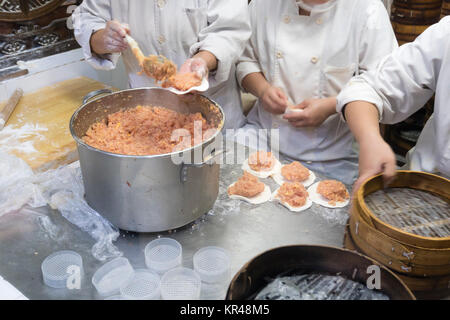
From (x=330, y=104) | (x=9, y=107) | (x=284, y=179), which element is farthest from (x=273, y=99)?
(x=9, y=107)

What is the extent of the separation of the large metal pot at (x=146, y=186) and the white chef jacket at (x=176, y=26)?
0.54m

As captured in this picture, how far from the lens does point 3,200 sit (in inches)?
54.1

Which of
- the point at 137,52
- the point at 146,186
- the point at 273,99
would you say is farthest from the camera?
the point at 273,99

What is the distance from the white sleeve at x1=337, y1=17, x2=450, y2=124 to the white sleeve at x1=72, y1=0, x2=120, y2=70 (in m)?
1.10

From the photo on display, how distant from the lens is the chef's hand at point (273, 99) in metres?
1.87

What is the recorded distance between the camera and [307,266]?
3.11 feet

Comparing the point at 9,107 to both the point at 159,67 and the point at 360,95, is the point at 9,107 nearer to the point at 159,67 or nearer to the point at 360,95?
the point at 159,67

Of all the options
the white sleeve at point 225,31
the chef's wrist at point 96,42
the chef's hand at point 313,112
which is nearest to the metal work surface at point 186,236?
the chef's hand at point 313,112

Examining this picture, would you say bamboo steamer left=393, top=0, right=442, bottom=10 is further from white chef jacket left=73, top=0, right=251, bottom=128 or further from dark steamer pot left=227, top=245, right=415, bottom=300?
dark steamer pot left=227, top=245, right=415, bottom=300

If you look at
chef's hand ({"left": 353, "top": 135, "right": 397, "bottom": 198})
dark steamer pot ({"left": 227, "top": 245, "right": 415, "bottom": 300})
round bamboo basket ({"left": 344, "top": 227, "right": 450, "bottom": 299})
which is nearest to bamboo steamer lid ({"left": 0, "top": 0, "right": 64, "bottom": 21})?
chef's hand ({"left": 353, "top": 135, "right": 397, "bottom": 198})

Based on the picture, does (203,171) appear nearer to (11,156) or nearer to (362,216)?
(362,216)

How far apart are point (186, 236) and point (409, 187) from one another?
0.68 meters

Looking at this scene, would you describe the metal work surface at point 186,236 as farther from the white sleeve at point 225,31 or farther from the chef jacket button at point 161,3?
the chef jacket button at point 161,3

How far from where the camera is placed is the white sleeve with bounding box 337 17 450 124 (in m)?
1.40
